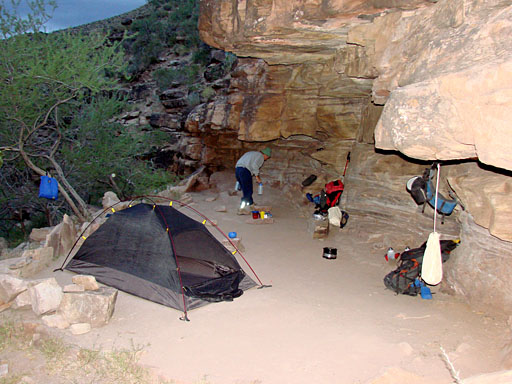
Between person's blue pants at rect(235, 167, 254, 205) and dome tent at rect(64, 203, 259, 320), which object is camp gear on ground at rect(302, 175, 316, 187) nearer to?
person's blue pants at rect(235, 167, 254, 205)

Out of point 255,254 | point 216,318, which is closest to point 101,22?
point 255,254

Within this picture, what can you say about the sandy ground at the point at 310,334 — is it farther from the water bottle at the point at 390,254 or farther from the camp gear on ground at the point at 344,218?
the camp gear on ground at the point at 344,218

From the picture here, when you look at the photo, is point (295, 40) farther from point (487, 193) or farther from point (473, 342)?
point (473, 342)

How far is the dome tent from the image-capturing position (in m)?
6.46

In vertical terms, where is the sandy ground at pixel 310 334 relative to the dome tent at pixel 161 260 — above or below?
below

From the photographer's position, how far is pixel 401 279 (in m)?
6.73

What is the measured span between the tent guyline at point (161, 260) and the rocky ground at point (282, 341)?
25cm

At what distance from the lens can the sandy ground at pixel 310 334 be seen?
14.8ft

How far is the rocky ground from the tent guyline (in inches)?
9.7

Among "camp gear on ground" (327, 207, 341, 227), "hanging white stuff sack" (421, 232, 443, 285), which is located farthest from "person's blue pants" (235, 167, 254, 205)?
"hanging white stuff sack" (421, 232, 443, 285)

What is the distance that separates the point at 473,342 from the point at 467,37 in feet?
12.7

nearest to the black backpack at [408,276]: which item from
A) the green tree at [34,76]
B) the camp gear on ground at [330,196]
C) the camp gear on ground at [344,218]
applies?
the camp gear on ground at [344,218]

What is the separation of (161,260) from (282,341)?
2.62 meters

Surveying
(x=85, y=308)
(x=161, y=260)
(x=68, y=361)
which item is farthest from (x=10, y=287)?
(x=161, y=260)
